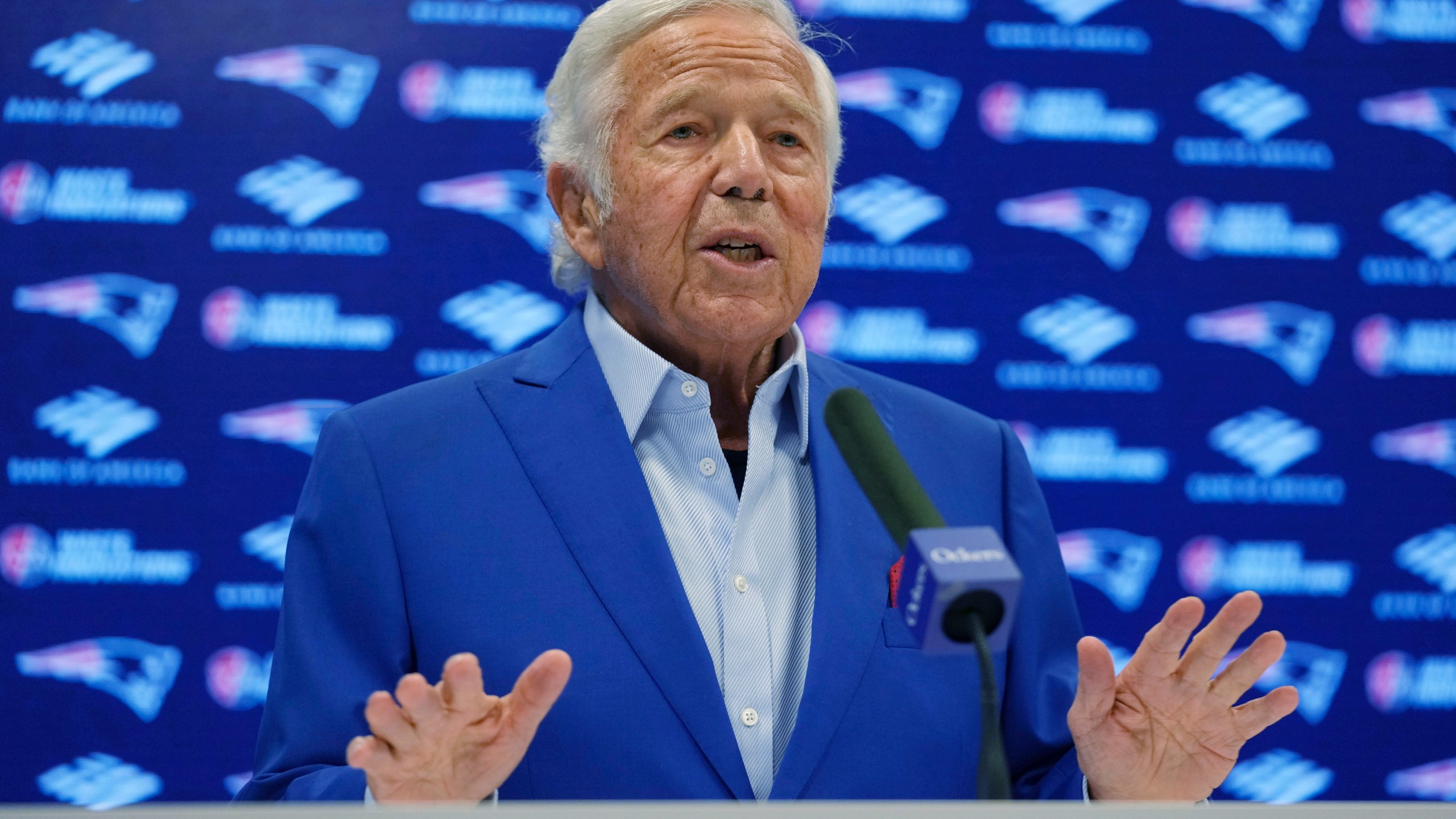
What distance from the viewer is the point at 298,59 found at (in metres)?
3.04

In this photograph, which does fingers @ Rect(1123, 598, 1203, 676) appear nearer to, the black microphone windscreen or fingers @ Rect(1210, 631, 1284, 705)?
fingers @ Rect(1210, 631, 1284, 705)

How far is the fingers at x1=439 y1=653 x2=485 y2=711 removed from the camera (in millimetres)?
1046

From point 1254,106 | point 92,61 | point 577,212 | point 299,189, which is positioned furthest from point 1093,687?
point 92,61

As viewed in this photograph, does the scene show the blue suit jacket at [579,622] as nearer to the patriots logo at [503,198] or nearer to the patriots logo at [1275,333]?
the patriots logo at [503,198]

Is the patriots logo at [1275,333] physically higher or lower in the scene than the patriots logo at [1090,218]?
lower

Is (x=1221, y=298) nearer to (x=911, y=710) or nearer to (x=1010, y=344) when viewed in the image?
(x=1010, y=344)

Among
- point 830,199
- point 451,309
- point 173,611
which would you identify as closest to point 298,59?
point 451,309

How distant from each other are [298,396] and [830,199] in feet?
5.84

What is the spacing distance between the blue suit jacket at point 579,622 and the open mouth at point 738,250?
25cm

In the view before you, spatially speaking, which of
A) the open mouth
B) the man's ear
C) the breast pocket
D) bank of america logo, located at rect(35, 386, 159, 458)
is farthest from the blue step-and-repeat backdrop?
the breast pocket

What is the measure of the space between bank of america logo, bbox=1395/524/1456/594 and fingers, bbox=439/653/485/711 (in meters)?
3.07

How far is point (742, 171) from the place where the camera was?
159 cm

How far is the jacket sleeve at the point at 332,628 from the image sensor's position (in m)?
1.34

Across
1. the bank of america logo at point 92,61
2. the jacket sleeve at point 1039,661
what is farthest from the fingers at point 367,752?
the bank of america logo at point 92,61
